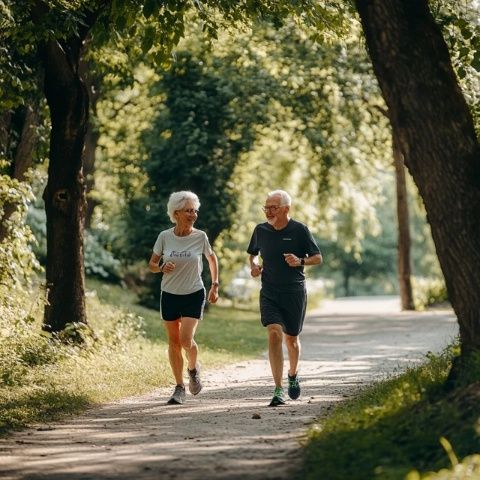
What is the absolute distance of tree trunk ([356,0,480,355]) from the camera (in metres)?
8.98

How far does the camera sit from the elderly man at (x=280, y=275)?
11.6 m

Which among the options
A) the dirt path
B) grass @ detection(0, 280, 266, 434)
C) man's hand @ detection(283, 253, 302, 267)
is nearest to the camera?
the dirt path

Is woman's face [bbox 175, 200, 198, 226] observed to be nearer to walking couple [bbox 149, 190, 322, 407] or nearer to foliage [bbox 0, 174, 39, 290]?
walking couple [bbox 149, 190, 322, 407]

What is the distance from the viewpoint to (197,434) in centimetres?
951

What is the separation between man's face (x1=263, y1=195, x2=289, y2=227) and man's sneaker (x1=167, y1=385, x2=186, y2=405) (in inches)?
83.9

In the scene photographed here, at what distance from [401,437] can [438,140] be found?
8.19 ft

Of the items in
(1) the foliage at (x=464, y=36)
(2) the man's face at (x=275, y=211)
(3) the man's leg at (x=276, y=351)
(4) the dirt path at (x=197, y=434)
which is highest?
(1) the foliage at (x=464, y=36)

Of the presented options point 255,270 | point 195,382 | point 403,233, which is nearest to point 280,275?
point 255,270

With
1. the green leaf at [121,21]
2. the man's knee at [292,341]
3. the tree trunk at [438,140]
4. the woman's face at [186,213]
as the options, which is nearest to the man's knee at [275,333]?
the man's knee at [292,341]

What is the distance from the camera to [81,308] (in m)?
15.6

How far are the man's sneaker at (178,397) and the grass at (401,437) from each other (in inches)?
121

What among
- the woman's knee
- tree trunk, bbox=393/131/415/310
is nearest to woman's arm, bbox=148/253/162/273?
the woman's knee

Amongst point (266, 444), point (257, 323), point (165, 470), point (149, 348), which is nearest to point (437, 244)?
point (266, 444)

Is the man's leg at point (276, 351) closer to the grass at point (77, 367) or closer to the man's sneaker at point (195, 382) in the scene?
the man's sneaker at point (195, 382)
